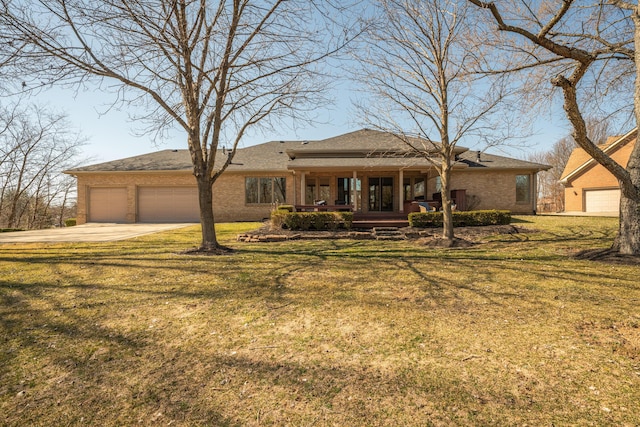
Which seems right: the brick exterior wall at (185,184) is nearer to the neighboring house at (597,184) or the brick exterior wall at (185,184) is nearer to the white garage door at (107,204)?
the white garage door at (107,204)

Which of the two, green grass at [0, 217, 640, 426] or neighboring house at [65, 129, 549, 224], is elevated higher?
neighboring house at [65, 129, 549, 224]

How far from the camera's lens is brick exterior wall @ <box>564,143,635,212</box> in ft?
76.5

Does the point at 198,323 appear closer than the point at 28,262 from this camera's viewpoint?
Yes

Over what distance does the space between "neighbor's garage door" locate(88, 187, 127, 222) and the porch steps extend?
17419 mm

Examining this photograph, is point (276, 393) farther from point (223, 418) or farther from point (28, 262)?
point (28, 262)

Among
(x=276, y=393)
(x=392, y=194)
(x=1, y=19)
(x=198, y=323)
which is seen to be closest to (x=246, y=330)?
(x=198, y=323)

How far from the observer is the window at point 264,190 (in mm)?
20234

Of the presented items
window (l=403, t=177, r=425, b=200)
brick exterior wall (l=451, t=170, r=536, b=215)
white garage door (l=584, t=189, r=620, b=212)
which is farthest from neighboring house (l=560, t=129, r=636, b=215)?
window (l=403, t=177, r=425, b=200)

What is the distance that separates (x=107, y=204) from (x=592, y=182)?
3539cm

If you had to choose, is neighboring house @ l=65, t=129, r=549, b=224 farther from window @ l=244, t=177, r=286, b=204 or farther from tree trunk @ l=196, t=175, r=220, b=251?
tree trunk @ l=196, t=175, r=220, b=251

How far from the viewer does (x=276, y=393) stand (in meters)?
2.36

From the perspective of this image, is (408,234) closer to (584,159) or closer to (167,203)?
(167,203)

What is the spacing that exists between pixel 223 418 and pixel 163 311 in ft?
7.77

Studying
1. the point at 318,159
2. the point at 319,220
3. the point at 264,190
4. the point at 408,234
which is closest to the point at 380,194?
the point at 318,159
